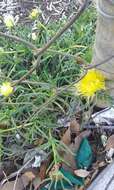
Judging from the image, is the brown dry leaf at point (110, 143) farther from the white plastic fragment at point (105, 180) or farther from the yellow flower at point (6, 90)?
the yellow flower at point (6, 90)

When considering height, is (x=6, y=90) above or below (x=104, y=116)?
above

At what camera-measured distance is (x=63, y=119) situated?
1.47 metres

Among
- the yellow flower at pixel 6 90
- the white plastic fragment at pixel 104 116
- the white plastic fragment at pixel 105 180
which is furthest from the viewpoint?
the white plastic fragment at pixel 104 116

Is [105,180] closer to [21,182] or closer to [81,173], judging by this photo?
[81,173]

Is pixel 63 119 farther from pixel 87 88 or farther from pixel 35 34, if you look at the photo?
pixel 87 88

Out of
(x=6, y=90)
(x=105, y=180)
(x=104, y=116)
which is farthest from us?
(x=104, y=116)

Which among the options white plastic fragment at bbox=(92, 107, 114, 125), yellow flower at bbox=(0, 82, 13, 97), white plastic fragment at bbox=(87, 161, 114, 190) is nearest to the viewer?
yellow flower at bbox=(0, 82, 13, 97)

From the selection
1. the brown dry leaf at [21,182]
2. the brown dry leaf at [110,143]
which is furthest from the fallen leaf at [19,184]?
the brown dry leaf at [110,143]

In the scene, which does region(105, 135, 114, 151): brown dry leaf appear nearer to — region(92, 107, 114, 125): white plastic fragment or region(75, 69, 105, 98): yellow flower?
region(92, 107, 114, 125): white plastic fragment

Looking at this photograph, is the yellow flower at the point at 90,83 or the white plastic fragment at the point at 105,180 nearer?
the yellow flower at the point at 90,83

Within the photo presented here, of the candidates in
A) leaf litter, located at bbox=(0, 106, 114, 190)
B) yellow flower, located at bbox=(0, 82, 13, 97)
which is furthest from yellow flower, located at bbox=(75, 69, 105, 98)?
leaf litter, located at bbox=(0, 106, 114, 190)

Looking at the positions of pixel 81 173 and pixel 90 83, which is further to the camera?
pixel 81 173

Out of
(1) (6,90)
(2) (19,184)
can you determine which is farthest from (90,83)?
(2) (19,184)

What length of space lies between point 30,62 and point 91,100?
0.31 m
